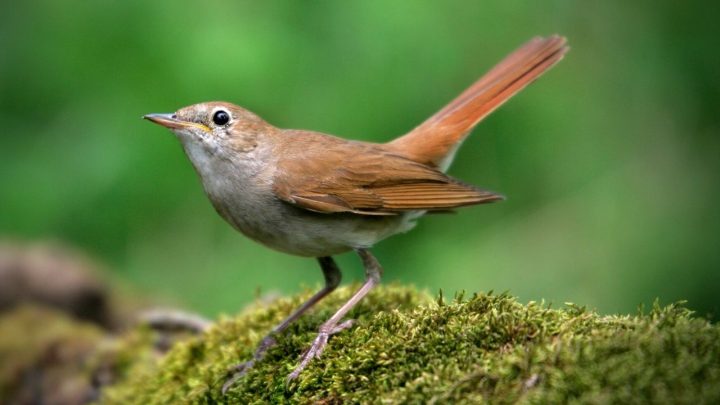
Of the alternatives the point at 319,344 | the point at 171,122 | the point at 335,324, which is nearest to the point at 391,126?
the point at 171,122

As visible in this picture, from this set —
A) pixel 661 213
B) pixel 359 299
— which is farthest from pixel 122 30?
pixel 661 213

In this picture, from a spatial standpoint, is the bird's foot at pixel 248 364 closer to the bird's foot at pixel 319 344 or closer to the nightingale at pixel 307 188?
the nightingale at pixel 307 188

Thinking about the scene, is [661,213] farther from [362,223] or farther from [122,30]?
[122,30]

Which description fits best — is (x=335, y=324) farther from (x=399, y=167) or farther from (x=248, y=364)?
(x=399, y=167)

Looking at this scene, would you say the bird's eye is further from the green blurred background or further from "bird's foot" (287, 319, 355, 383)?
A: the green blurred background

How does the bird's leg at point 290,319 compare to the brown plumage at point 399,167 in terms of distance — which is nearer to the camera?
the bird's leg at point 290,319

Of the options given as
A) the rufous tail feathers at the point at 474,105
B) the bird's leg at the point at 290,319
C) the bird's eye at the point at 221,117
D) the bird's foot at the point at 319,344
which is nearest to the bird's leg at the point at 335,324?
the bird's foot at the point at 319,344

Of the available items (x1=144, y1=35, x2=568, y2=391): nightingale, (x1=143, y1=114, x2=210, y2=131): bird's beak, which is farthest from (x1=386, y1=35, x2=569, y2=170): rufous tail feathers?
(x1=143, y1=114, x2=210, y2=131): bird's beak
